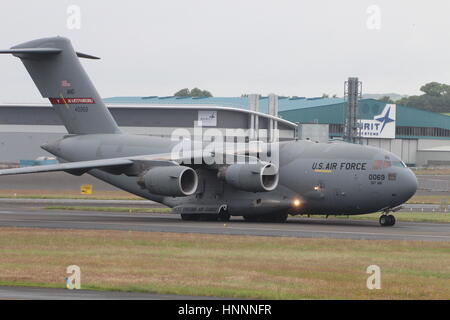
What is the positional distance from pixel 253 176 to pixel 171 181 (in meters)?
3.41

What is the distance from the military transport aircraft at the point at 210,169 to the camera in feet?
119

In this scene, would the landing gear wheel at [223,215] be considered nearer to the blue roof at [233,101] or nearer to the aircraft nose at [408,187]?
the aircraft nose at [408,187]

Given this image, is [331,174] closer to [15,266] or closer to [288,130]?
[15,266]

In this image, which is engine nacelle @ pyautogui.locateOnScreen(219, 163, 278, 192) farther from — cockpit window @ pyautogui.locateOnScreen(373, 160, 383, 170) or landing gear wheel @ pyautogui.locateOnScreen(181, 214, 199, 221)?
cockpit window @ pyautogui.locateOnScreen(373, 160, 383, 170)

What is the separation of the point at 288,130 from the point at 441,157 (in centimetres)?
2591

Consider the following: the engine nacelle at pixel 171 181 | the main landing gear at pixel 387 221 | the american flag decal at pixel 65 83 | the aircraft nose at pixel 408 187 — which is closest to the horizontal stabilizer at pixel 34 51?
the american flag decal at pixel 65 83

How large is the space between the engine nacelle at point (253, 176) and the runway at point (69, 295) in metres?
19.4

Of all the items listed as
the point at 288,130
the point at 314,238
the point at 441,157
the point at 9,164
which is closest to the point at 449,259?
the point at 314,238

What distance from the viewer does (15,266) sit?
21641 mm

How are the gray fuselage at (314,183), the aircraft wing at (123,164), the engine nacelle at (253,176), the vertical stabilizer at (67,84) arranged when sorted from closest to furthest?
the gray fuselage at (314,183)
the engine nacelle at (253,176)
the aircraft wing at (123,164)
the vertical stabilizer at (67,84)

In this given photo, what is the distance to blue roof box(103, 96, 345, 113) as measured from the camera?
96.1 m

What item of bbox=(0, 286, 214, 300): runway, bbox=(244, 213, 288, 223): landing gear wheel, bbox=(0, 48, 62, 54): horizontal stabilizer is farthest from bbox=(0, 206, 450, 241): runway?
bbox=(0, 286, 214, 300): runway

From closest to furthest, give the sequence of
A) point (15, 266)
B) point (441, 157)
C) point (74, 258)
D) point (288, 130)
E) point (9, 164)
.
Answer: point (15, 266) → point (74, 258) → point (9, 164) → point (288, 130) → point (441, 157)
